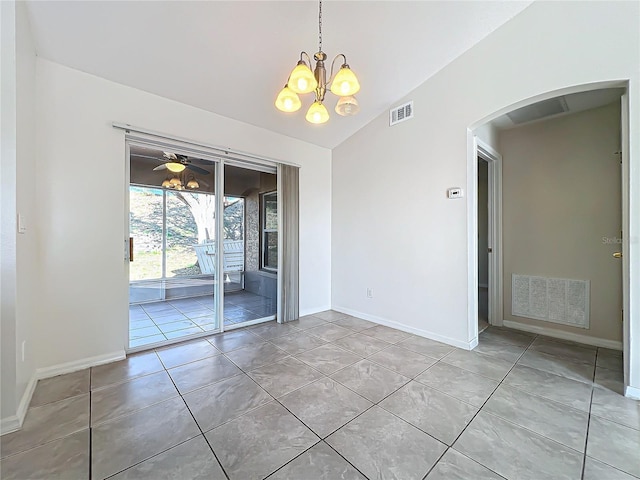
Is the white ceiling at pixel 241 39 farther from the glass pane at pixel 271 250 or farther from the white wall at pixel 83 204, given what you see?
the glass pane at pixel 271 250

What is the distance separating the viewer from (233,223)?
12.8 feet

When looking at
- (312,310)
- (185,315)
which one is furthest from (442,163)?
(185,315)

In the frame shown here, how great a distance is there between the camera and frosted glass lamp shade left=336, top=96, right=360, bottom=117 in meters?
2.05

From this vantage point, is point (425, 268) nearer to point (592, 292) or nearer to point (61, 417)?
point (592, 292)

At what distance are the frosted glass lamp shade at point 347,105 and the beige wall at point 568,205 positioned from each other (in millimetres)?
2942

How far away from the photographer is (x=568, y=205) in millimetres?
3299

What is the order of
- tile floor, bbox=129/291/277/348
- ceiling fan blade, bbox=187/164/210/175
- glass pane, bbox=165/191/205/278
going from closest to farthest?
tile floor, bbox=129/291/277/348 < ceiling fan blade, bbox=187/164/210/175 < glass pane, bbox=165/191/205/278

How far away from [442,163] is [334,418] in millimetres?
2891

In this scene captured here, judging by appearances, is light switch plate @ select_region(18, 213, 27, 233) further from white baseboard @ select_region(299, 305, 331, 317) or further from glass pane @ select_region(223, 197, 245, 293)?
white baseboard @ select_region(299, 305, 331, 317)

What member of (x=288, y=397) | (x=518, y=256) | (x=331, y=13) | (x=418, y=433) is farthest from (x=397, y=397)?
(x=331, y=13)

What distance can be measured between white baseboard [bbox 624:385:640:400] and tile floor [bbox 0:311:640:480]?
66 mm

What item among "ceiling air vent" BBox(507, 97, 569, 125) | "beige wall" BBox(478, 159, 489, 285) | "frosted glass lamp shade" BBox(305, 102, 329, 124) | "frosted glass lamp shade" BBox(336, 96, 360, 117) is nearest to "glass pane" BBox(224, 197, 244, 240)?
"frosted glass lamp shade" BBox(305, 102, 329, 124)

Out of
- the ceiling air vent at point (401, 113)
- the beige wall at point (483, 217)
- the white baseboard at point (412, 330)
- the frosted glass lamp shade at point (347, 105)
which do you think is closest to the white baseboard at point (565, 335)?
the white baseboard at point (412, 330)

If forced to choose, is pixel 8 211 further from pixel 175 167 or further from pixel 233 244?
pixel 233 244
